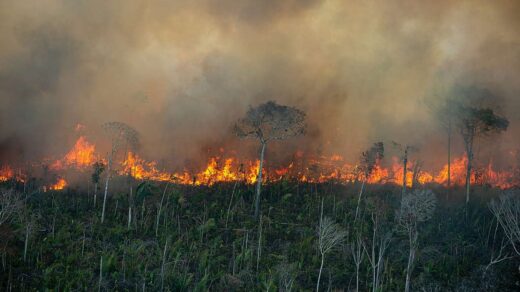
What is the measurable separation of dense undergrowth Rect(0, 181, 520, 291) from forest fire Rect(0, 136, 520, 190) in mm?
7932

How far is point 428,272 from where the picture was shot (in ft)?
184

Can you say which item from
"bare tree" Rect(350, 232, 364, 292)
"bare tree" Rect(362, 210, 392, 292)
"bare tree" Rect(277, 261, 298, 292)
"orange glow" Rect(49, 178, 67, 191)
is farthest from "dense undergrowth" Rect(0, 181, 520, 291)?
"orange glow" Rect(49, 178, 67, 191)

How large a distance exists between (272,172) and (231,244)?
103ft

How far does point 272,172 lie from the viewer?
9419 cm

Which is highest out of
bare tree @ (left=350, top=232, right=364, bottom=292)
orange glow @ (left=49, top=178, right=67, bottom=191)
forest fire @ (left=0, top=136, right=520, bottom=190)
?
forest fire @ (left=0, top=136, right=520, bottom=190)

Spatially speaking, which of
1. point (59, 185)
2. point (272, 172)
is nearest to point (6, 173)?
point (59, 185)

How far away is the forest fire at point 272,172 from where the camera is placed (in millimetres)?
88625

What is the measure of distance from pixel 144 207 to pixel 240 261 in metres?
20.1

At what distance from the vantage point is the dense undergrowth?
5362cm

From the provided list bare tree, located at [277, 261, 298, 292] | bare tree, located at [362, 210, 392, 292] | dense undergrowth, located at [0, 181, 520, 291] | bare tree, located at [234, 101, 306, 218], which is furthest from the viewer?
bare tree, located at [234, 101, 306, 218]

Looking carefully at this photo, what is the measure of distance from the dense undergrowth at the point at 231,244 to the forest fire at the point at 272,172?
793cm

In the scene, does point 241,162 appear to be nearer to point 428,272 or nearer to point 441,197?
point 441,197

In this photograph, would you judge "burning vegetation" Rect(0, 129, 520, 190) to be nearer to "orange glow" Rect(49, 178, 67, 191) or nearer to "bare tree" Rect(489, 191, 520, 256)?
"orange glow" Rect(49, 178, 67, 191)

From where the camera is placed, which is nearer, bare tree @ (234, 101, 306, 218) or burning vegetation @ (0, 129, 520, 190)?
bare tree @ (234, 101, 306, 218)
